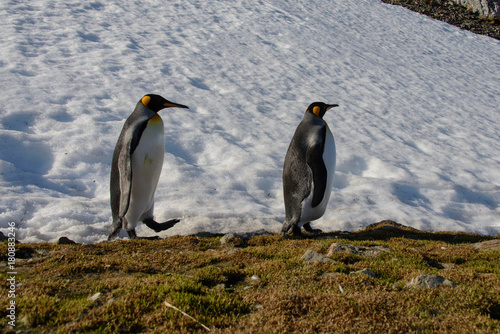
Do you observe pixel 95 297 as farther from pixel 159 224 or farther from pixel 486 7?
pixel 486 7

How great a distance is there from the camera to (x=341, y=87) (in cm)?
1503

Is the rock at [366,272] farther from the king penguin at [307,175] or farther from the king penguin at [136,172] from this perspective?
the king penguin at [136,172]

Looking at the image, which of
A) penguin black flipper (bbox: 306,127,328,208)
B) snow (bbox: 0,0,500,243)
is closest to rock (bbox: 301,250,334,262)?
penguin black flipper (bbox: 306,127,328,208)

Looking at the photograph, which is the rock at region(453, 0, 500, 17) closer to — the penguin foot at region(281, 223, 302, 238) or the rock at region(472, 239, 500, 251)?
the rock at region(472, 239, 500, 251)

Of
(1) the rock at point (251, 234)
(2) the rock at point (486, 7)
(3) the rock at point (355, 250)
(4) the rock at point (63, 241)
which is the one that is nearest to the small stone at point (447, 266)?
(3) the rock at point (355, 250)

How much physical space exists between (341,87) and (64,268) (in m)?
13.2

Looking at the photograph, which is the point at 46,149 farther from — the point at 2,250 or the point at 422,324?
the point at 422,324

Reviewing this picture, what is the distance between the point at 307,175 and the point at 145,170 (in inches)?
93.1

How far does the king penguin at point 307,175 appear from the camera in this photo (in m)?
5.88

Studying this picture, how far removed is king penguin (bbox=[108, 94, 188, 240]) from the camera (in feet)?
17.7

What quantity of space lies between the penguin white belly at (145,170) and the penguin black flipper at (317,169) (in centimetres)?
223

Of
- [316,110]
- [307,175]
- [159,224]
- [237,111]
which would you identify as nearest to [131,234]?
[159,224]

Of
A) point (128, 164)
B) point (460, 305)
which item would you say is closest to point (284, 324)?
point (460, 305)

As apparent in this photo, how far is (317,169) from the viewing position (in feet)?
19.3
